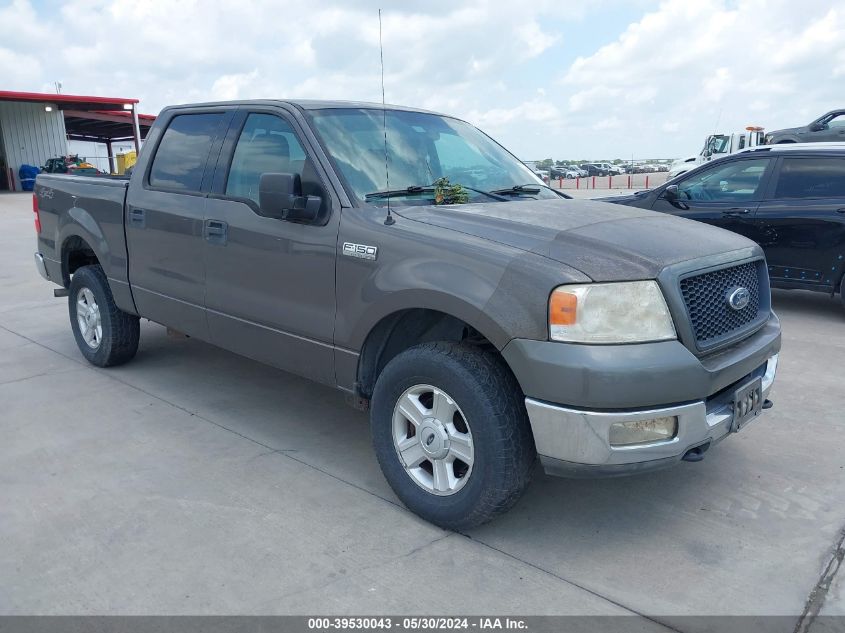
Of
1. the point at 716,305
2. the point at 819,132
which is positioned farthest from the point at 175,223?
the point at 819,132

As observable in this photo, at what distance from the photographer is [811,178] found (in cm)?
705

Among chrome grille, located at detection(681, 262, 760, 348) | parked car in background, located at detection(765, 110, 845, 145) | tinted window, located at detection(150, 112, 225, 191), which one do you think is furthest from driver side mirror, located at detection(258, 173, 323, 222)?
A: parked car in background, located at detection(765, 110, 845, 145)

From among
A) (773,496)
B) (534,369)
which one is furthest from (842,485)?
(534,369)

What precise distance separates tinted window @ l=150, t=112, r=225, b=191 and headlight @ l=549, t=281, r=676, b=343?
260cm

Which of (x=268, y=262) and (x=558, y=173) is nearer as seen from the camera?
(x=268, y=262)

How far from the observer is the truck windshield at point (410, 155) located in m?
3.69

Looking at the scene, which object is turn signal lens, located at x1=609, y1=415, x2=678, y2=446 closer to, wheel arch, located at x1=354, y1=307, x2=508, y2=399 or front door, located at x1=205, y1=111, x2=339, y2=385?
wheel arch, located at x1=354, y1=307, x2=508, y2=399

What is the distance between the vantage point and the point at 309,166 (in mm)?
3682

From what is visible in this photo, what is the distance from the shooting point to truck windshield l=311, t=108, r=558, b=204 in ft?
12.1

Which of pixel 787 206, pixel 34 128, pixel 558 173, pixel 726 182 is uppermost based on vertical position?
pixel 34 128

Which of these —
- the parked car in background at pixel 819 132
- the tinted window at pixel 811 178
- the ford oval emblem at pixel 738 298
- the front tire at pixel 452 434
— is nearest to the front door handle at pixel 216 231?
the front tire at pixel 452 434

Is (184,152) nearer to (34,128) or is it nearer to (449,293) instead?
(449,293)

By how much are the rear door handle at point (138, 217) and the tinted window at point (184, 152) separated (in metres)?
0.21

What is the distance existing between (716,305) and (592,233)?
24.1 inches
